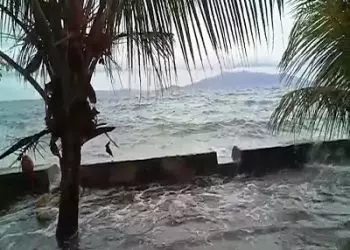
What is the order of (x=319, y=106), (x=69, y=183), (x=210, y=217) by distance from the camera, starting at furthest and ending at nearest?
(x=210, y=217) → (x=319, y=106) → (x=69, y=183)

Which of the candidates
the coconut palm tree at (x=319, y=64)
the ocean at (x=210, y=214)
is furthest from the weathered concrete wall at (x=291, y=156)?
the coconut palm tree at (x=319, y=64)

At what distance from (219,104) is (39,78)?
29.0 ft

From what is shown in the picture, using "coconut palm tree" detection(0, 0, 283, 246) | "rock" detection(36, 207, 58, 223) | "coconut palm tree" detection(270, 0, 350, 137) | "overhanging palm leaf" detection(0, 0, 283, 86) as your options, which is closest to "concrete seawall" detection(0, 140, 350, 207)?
"rock" detection(36, 207, 58, 223)

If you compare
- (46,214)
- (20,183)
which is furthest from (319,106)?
(20,183)

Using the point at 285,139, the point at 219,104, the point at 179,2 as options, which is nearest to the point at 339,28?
the point at 179,2

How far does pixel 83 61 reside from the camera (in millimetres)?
1521

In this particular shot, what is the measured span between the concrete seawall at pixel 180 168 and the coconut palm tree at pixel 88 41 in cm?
158

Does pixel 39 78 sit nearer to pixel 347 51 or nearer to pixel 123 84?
pixel 123 84

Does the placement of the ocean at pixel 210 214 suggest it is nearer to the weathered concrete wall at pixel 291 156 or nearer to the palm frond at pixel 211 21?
the weathered concrete wall at pixel 291 156

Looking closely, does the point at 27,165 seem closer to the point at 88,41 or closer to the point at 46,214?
the point at 46,214

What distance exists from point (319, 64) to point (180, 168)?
239 centimetres

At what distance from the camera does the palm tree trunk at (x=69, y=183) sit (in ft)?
5.55

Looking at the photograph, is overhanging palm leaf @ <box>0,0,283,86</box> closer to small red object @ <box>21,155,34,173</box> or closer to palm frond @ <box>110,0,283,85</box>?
palm frond @ <box>110,0,283,85</box>

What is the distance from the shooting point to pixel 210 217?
9.87 feet
